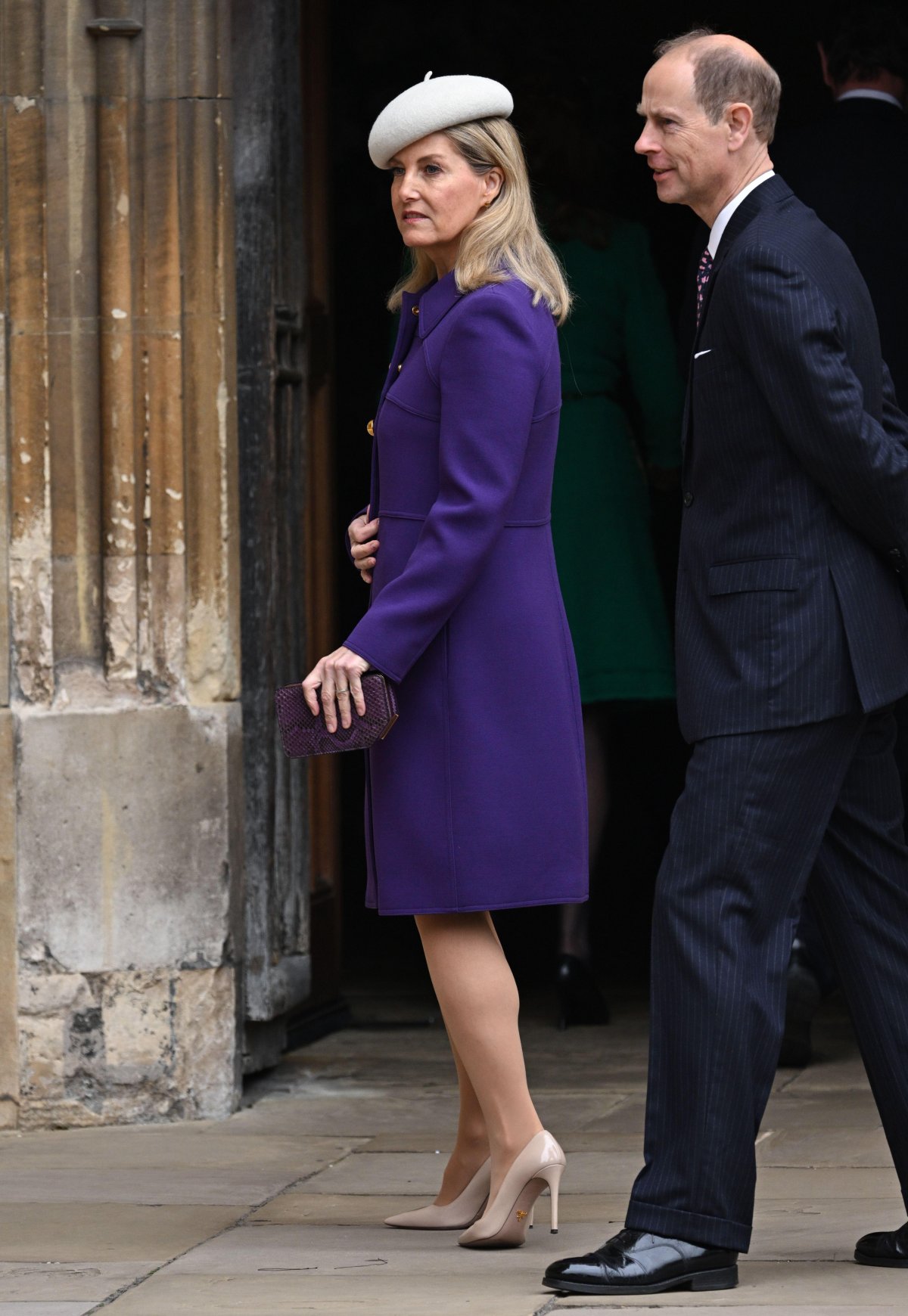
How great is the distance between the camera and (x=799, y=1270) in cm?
358

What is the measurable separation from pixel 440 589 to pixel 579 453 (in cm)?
247

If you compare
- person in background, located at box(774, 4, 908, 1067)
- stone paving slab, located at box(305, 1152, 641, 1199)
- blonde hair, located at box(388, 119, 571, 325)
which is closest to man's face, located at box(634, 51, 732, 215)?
blonde hair, located at box(388, 119, 571, 325)

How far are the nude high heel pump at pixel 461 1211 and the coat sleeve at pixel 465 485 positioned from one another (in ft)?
2.85

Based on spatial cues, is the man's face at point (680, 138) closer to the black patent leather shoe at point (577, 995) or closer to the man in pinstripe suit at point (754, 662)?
the man in pinstripe suit at point (754, 662)

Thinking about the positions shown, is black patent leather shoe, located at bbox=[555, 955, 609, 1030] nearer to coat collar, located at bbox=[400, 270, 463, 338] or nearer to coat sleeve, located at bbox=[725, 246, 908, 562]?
coat collar, located at bbox=[400, 270, 463, 338]

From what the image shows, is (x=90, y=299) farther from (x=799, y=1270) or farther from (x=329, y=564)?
(x=799, y=1270)

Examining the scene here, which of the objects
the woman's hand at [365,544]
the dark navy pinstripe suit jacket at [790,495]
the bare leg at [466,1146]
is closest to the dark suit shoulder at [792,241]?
the dark navy pinstripe suit jacket at [790,495]

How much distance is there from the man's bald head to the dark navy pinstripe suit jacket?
0.12 m

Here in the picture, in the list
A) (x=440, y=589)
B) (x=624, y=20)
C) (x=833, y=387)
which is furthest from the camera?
(x=624, y=20)

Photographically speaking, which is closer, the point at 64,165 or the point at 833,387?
the point at 833,387

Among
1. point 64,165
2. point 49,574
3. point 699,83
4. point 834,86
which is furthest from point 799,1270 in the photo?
point 834,86

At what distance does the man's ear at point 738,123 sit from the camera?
3533mm

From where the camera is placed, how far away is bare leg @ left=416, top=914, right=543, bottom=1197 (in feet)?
12.5

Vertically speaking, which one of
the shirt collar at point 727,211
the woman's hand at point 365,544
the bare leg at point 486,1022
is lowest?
the bare leg at point 486,1022
